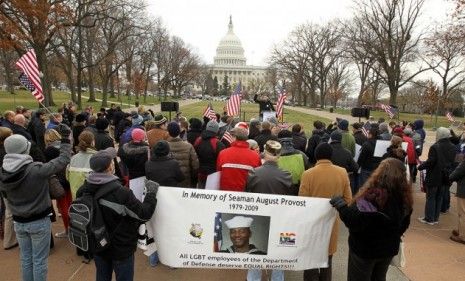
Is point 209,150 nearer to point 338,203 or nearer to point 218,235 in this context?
point 218,235

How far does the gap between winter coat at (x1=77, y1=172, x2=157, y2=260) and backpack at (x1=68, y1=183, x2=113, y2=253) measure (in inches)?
1.8

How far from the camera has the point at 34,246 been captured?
4.67m

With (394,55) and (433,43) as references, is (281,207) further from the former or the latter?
(394,55)

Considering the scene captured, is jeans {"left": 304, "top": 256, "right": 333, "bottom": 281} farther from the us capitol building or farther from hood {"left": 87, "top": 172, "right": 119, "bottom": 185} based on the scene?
the us capitol building

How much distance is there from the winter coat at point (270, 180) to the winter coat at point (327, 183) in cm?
27

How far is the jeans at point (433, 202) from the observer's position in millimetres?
8234

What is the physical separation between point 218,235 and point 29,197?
221cm

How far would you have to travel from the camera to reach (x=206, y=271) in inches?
229

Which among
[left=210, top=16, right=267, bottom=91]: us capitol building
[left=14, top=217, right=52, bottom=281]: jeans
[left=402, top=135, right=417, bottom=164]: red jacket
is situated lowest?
[left=14, top=217, right=52, bottom=281]: jeans

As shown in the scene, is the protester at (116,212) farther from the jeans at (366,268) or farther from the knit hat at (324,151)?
the jeans at (366,268)

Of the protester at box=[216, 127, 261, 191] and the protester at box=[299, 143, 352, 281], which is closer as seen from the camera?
the protester at box=[299, 143, 352, 281]

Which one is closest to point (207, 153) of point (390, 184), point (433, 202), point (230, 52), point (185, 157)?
point (185, 157)

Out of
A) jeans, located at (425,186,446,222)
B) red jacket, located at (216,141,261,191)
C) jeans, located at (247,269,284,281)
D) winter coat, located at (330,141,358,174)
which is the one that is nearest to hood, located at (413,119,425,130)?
jeans, located at (425,186,446,222)

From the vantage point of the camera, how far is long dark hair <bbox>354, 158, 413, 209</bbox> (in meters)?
3.72
